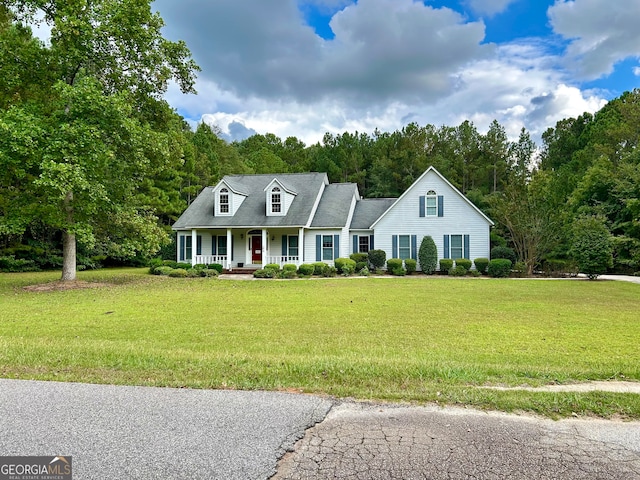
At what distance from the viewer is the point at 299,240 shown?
2430 centimetres

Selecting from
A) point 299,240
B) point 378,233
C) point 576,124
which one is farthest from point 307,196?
point 576,124

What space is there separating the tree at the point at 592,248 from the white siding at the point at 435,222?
4700mm

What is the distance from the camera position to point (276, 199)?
25312 mm

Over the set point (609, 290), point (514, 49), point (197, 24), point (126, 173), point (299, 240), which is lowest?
point (609, 290)

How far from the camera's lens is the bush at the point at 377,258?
2358 centimetres

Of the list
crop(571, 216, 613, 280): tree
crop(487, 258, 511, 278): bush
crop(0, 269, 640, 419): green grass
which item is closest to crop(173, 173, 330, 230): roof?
crop(0, 269, 640, 419): green grass

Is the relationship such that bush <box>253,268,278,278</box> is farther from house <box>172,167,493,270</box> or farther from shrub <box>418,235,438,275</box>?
shrub <box>418,235,438,275</box>

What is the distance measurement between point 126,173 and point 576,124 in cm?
4295

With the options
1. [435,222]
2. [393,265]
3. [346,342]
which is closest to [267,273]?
[393,265]

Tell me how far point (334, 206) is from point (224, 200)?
730cm

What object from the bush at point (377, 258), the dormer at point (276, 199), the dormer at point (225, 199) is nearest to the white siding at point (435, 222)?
the bush at point (377, 258)

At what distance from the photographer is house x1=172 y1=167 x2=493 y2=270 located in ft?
77.7

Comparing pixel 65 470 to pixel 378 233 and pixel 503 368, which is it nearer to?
pixel 503 368

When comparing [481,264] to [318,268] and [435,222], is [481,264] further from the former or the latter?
[318,268]
